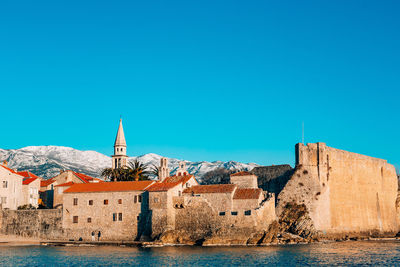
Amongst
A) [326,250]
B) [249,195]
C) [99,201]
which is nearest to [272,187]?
[249,195]

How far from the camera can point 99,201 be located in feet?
199

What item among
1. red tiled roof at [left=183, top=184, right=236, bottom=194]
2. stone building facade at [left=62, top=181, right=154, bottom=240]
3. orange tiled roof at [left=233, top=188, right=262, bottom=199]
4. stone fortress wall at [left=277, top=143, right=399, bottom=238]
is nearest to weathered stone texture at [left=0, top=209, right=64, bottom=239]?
stone building facade at [left=62, top=181, right=154, bottom=240]

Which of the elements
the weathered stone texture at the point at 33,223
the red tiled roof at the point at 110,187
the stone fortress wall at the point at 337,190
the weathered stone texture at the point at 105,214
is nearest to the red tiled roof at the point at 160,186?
the red tiled roof at the point at 110,187

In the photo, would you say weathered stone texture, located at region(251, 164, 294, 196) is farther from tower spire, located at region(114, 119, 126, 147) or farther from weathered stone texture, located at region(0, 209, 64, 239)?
weathered stone texture, located at region(0, 209, 64, 239)

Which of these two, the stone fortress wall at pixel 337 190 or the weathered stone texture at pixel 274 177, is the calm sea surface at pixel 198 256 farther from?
the weathered stone texture at pixel 274 177

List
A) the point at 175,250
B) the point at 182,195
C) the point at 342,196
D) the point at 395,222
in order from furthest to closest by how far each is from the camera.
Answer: the point at 395,222, the point at 342,196, the point at 182,195, the point at 175,250

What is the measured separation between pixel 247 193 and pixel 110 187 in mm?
16948

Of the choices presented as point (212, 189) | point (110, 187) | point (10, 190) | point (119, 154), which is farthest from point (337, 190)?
point (10, 190)

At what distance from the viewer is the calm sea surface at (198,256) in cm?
4253

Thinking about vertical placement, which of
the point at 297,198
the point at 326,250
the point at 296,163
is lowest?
the point at 326,250

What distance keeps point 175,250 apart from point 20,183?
29.9 meters

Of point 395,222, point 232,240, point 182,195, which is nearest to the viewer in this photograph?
point 232,240

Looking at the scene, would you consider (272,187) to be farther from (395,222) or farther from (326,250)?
(395,222)

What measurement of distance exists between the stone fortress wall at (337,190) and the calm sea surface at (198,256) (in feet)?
47.2
